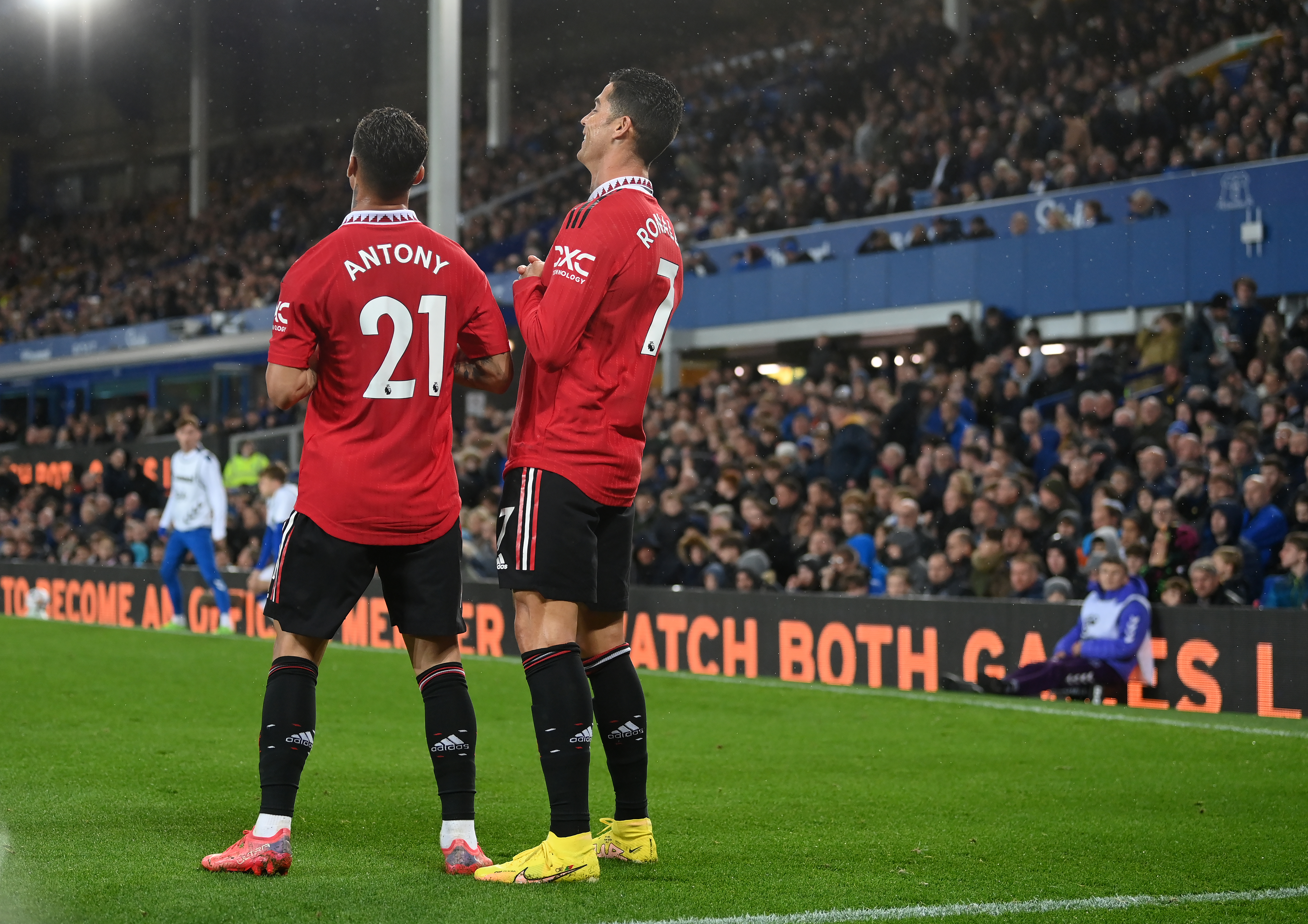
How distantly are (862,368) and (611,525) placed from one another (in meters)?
13.0

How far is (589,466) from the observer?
12.5 ft

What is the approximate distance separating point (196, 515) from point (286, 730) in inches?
394

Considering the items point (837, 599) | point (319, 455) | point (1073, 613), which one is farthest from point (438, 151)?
point (319, 455)

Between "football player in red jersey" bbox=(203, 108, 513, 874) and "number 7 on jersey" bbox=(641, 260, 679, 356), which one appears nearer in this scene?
"football player in red jersey" bbox=(203, 108, 513, 874)

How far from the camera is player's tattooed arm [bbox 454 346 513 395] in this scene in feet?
13.4

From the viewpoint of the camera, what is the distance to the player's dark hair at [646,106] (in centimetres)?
396

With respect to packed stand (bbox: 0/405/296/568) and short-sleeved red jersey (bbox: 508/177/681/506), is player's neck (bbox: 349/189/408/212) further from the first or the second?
packed stand (bbox: 0/405/296/568)

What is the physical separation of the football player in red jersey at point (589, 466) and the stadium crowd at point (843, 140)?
492 inches

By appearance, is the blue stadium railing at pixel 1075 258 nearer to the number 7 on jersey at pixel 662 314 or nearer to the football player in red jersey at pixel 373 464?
the number 7 on jersey at pixel 662 314

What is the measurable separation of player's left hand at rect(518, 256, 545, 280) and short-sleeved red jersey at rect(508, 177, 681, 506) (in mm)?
18

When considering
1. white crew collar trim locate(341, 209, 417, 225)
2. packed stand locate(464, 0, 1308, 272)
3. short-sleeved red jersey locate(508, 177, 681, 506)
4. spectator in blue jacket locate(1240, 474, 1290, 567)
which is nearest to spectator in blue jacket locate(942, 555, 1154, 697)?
spectator in blue jacket locate(1240, 474, 1290, 567)

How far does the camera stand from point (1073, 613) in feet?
31.4

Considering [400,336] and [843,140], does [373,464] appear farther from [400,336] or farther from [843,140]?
[843,140]

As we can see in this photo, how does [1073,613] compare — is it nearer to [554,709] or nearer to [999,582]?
[999,582]
